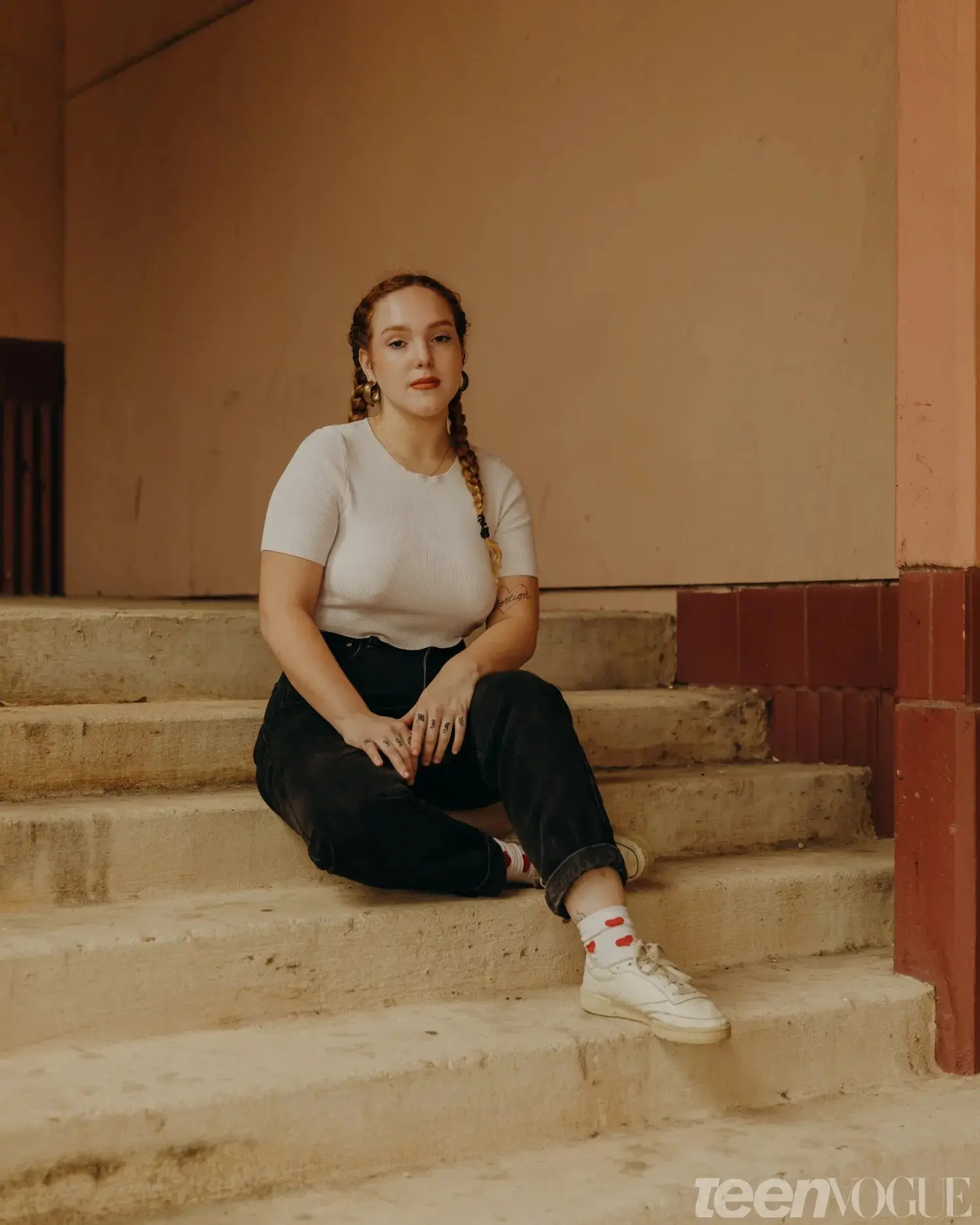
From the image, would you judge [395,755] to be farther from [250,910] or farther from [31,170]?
[31,170]

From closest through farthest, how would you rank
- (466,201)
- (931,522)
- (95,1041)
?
1. (95,1041)
2. (931,522)
3. (466,201)

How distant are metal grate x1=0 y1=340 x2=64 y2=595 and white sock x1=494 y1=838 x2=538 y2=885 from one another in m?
3.66

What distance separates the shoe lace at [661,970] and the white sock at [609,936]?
2cm

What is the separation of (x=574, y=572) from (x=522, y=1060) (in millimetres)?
1787

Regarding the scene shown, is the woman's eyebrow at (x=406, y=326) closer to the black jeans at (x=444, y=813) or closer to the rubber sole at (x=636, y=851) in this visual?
the black jeans at (x=444, y=813)

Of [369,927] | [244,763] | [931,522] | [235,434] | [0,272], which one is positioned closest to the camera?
[369,927]

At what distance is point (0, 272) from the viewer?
209 inches

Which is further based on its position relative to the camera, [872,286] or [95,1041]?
[872,286]

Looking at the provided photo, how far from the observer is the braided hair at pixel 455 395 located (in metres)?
2.26

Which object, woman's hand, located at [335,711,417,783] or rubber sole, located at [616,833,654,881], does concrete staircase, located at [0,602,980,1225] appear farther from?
woman's hand, located at [335,711,417,783]

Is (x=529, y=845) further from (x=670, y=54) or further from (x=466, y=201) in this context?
(x=466, y=201)

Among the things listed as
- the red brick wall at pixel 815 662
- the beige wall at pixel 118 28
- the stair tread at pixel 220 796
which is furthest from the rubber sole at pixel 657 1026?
the beige wall at pixel 118 28

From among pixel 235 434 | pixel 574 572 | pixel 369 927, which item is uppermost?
pixel 235 434

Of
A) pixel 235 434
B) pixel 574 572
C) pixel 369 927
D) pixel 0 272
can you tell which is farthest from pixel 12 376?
pixel 369 927
